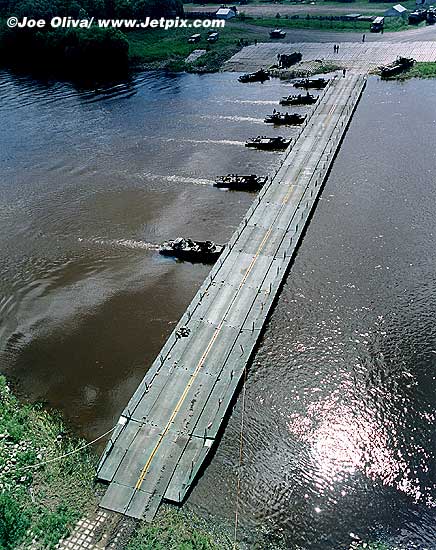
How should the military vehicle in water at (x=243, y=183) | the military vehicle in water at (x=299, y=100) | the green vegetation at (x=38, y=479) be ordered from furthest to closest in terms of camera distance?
the military vehicle in water at (x=299, y=100), the military vehicle in water at (x=243, y=183), the green vegetation at (x=38, y=479)

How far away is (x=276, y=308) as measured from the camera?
52906 mm

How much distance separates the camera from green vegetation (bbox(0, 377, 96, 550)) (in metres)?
34.8

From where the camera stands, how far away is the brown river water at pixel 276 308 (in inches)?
1478

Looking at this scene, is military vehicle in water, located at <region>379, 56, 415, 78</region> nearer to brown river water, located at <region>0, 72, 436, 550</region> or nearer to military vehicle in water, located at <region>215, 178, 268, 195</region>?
brown river water, located at <region>0, 72, 436, 550</region>

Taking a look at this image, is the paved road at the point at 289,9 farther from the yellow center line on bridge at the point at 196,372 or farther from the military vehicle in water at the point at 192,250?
the military vehicle in water at the point at 192,250

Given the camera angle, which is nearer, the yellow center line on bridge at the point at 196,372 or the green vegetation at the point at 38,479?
the green vegetation at the point at 38,479

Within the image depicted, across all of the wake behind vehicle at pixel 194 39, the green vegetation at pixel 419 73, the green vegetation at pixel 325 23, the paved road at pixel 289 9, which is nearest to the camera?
the green vegetation at pixel 419 73

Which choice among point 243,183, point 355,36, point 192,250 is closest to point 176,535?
point 192,250

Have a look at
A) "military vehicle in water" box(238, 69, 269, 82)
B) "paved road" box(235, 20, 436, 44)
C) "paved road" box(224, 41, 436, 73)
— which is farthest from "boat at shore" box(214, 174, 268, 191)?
"paved road" box(235, 20, 436, 44)

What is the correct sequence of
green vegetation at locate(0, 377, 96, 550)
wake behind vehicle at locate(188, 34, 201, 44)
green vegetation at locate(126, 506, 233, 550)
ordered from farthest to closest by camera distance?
wake behind vehicle at locate(188, 34, 201, 44) < green vegetation at locate(0, 377, 96, 550) < green vegetation at locate(126, 506, 233, 550)

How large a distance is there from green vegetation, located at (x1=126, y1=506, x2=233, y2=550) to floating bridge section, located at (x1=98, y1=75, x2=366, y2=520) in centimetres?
85

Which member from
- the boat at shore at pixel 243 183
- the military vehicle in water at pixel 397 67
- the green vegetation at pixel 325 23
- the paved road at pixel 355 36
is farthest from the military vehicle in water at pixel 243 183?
the green vegetation at pixel 325 23

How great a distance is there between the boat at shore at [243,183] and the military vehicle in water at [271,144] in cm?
1295

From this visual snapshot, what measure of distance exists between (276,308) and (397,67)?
84.5 metres
